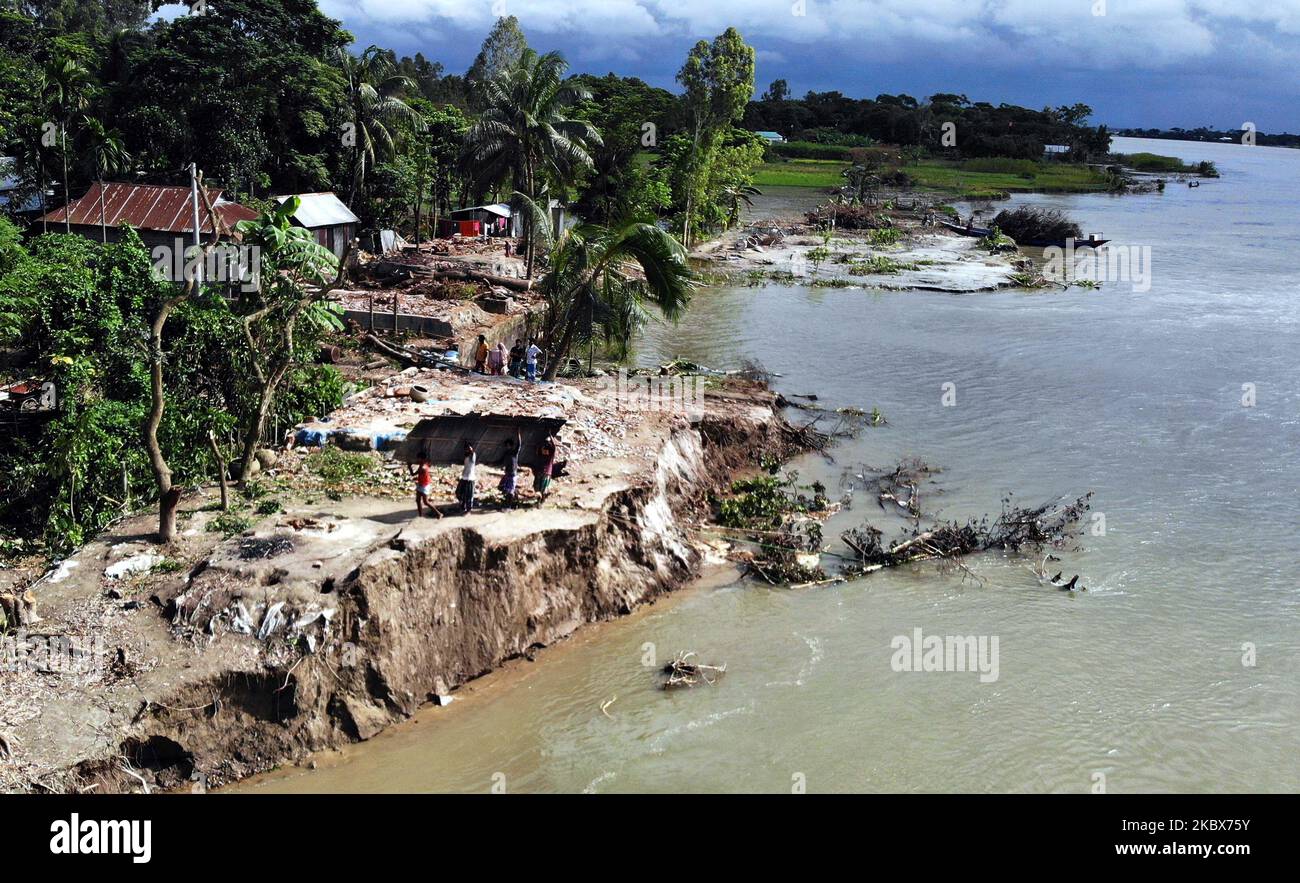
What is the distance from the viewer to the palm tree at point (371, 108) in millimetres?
41812

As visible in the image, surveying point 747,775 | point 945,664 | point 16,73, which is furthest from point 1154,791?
point 16,73

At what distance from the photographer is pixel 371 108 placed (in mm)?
41906

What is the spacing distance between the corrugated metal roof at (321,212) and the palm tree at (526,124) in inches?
198

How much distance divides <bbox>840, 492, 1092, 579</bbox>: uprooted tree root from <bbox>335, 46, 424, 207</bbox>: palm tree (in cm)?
2956

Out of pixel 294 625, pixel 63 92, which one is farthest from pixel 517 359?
pixel 63 92

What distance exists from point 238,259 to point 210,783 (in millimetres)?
8457

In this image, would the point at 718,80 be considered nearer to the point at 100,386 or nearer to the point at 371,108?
the point at 371,108

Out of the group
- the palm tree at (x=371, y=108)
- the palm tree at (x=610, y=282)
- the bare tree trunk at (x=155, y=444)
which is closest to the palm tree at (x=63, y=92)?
Answer: the palm tree at (x=371, y=108)

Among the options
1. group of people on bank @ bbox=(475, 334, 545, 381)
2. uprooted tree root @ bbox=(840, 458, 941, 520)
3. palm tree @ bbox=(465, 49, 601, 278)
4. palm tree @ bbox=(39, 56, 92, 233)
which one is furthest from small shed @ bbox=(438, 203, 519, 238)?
uprooted tree root @ bbox=(840, 458, 941, 520)

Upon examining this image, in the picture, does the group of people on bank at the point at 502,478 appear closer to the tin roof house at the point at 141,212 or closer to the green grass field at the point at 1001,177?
the tin roof house at the point at 141,212

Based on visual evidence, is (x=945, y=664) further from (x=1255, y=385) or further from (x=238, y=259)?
(x=1255, y=385)

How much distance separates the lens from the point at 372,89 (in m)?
41.6

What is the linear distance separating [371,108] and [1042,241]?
43.6 meters

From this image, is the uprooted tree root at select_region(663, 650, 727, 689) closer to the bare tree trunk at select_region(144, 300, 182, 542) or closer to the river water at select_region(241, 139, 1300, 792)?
the river water at select_region(241, 139, 1300, 792)
